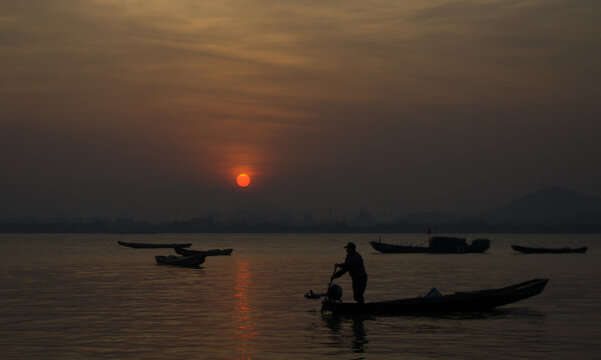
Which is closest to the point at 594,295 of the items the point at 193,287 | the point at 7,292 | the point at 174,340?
the point at 193,287

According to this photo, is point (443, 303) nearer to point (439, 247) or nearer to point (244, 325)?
point (244, 325)

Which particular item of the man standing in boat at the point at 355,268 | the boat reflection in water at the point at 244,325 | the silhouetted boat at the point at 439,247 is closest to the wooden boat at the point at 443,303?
the man standing in boat at the point at 355,268

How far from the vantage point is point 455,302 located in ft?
96.5

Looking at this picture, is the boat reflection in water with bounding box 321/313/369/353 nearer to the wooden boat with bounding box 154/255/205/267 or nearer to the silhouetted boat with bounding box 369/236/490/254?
the wooden boat with bounding box 154/255/205/267

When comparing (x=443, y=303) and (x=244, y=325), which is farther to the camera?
(x=443, y=303)

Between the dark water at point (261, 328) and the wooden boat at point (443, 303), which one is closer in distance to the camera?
the dark water at point (261, 328)

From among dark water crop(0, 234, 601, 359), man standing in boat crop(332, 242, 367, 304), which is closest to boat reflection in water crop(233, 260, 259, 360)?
dark water crop(0, 234, 601, 359)

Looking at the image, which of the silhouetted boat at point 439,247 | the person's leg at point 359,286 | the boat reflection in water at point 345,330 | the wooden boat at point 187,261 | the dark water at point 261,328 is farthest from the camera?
the silhouetted boat at point 439,247

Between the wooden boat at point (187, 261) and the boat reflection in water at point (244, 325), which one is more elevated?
the boat reflection in water at point (244, 325)

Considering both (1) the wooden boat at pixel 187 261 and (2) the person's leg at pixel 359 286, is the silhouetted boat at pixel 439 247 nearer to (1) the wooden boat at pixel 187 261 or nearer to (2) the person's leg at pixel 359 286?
(1) the wooden boat at pixel 187 261

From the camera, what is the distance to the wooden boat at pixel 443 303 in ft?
93.1

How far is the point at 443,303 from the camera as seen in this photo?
29156 millimetres

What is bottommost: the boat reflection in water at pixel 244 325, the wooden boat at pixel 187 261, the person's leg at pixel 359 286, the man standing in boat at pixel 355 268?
the wooden boat at pixel 187 261

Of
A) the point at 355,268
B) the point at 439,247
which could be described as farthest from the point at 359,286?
the point at 439,247
